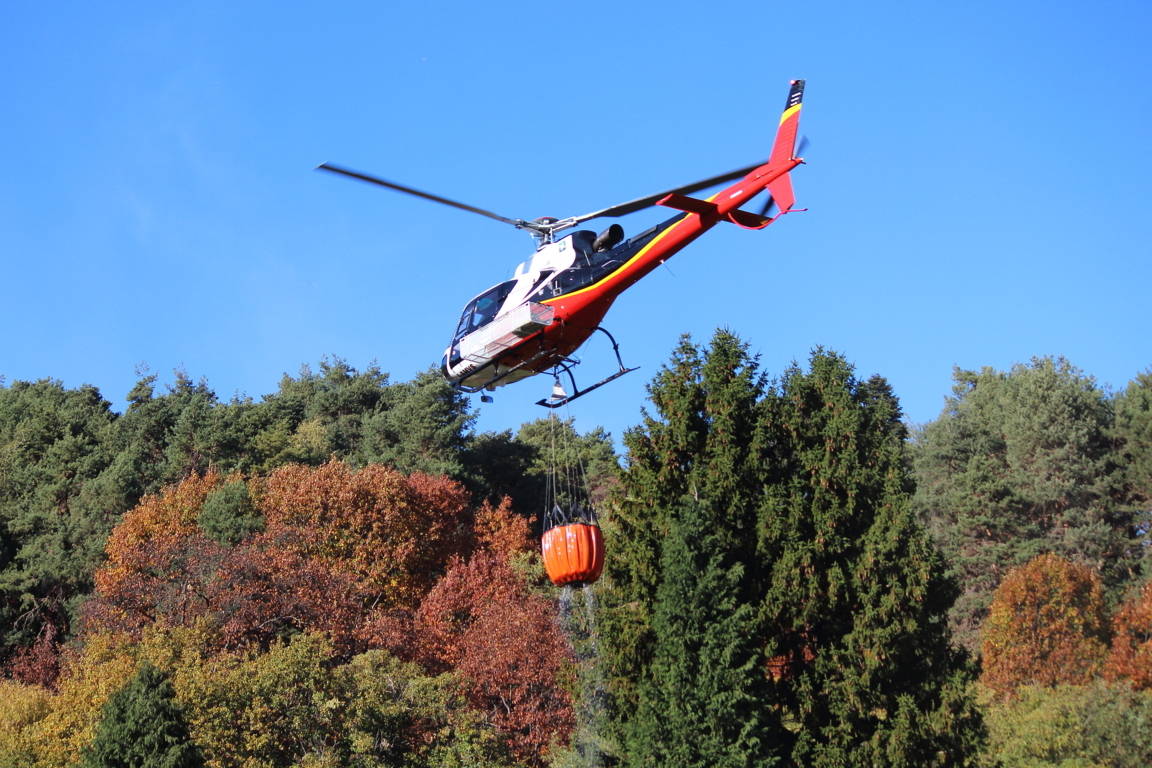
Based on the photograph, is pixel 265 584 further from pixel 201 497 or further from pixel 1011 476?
pixel 1011 476

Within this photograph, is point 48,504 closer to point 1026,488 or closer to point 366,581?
point 366,581

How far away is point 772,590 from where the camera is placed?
25.5 m

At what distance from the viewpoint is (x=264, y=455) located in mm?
52500

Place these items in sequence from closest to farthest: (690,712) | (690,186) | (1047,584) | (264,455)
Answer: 1. (690,186)
2. (690,712)
3. (1047,584)
4. (264,455)

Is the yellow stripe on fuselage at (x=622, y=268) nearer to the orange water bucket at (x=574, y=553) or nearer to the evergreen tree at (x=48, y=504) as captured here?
the orange water bucket at (x=574, y=553)

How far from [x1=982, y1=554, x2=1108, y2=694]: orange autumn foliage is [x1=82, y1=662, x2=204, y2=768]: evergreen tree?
23.4 metres

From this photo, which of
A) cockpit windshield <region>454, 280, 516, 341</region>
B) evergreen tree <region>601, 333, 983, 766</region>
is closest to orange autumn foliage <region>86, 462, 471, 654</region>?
evergreen tree <region>601, 333, 983, 766</region>

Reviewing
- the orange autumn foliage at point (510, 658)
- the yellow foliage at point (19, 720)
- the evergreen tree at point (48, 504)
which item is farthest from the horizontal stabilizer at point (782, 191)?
the evergreen tree at point (48, 504)

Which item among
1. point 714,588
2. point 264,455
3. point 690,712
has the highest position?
point 264,455

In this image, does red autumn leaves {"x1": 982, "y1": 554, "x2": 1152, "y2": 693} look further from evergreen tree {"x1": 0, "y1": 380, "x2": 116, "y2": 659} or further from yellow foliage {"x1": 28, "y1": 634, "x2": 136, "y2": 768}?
evergreen tree {"x1": 0, "y1": 380, "x2": 116, "y2": 659}

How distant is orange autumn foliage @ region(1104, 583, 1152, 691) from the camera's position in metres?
35.5

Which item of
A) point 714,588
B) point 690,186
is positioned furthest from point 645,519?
point 690,186

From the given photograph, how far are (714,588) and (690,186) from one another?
9181 millimetres

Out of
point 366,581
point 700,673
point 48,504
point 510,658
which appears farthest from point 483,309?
point 48,504
